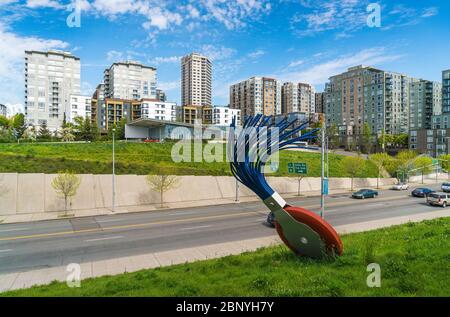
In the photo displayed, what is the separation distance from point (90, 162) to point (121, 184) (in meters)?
7.86

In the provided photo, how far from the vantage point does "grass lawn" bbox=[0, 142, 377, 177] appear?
100ft

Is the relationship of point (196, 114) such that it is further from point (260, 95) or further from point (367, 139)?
point (367, 139)

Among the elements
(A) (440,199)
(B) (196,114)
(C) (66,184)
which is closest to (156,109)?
(B) (196,114)

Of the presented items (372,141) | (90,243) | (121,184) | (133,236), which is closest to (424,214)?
(133,236)

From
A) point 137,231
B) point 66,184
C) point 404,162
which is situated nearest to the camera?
point 137,231

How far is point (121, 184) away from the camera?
28375 millimetres

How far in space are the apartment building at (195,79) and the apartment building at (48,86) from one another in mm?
69164

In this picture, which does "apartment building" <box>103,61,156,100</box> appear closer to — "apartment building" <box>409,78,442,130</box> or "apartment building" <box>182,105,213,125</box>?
"apartment building" <box>182,105,213,125</box>

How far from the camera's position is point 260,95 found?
136500 millimetres

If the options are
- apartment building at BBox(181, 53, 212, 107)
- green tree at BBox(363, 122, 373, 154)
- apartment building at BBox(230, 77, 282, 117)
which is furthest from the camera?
apartment building at BBox(181, 53, 212, 107)

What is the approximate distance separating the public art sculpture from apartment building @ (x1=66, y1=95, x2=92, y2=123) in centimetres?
10073

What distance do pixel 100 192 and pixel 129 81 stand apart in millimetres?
103622

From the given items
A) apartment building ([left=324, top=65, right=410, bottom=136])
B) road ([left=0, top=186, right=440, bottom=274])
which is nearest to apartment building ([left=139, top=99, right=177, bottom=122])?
apartment building ([left=324, top=65, right=410, bottom=136])
